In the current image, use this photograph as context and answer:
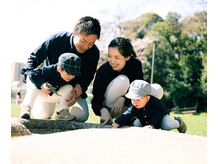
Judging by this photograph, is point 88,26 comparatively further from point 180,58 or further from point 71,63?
point 180,58

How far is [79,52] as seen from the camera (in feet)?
7.02

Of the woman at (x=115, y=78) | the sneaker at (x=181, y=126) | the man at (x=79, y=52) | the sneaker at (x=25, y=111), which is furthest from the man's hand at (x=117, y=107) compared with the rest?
the sneaker at (x=25, y=111)

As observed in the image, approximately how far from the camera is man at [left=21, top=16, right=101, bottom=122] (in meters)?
2.07

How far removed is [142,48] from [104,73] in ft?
3.72

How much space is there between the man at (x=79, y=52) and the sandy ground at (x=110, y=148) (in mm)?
586

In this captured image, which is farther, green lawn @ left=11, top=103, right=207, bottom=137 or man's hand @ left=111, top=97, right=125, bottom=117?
man's hand @ left=111, top=97, right=125, bottom=117

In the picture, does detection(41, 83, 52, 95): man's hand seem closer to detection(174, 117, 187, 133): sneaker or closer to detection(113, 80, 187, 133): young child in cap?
detection(113, 80, 187, 133): young child in cap

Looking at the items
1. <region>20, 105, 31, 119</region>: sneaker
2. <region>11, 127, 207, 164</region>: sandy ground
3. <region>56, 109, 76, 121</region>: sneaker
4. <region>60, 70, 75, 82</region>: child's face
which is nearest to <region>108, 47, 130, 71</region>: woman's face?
<region>60, 70, 75, 82</region>: child's face

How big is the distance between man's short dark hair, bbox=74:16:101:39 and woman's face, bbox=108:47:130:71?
0.12m

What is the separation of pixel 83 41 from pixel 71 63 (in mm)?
140

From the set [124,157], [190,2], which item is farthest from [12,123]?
[190,2]

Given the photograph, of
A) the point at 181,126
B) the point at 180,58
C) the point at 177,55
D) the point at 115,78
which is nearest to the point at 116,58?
the point at 115,78

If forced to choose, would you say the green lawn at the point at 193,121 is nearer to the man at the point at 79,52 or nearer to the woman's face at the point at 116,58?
the man at the point at 79,52

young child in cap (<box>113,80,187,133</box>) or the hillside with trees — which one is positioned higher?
the hillside with trees
